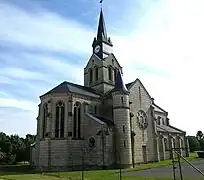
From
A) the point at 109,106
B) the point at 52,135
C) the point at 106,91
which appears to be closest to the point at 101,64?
the point at 106,91

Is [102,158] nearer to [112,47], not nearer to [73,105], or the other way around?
[73,105]

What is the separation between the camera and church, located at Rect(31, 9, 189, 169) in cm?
3222

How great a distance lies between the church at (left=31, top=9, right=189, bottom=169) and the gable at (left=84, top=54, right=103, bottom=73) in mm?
3769

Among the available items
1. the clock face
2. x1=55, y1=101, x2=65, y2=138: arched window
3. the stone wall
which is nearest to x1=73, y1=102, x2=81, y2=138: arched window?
x1=55, y1=101, x2=65, y2=138: arched window

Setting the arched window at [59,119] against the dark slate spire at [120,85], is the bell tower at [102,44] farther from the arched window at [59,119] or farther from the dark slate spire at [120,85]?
the arched window at [59,119]

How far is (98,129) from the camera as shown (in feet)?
108

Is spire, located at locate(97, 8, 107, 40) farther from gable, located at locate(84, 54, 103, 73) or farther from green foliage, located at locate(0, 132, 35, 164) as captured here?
green foliage, located at locate(0, 132, 35, 164)

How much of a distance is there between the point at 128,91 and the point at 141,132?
25.4 ft

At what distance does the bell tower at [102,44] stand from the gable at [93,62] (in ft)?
2.38

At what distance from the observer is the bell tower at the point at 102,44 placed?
4659 cm

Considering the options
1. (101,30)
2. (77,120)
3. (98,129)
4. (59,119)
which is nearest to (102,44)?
(101,30)

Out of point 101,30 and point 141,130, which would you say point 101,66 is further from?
point 141,130

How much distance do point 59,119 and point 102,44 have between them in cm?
2012

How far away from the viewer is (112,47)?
49406mm
